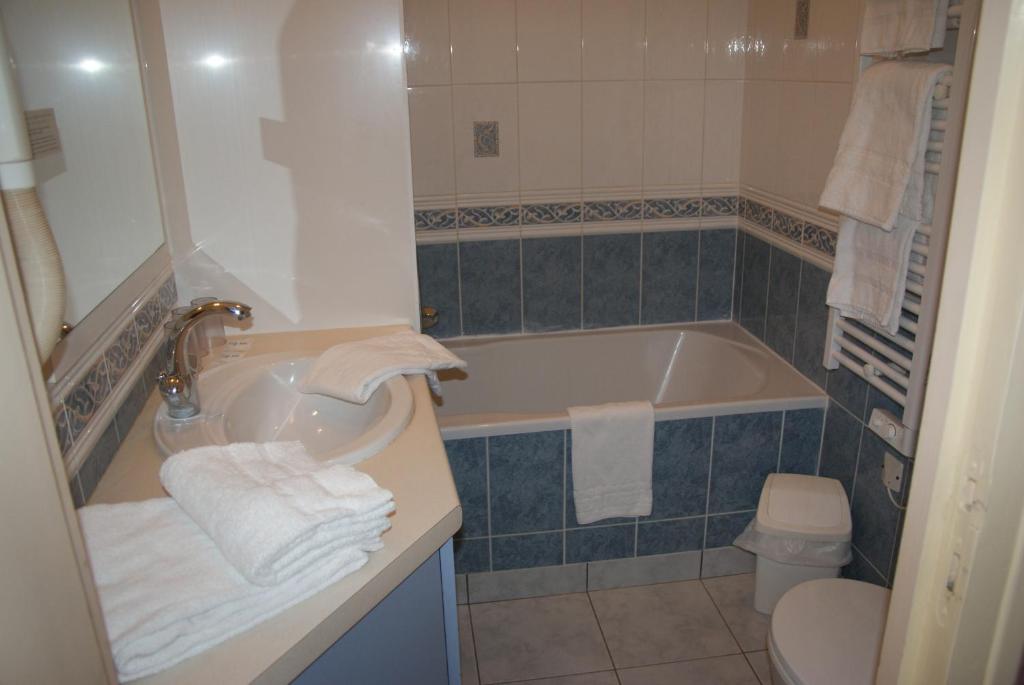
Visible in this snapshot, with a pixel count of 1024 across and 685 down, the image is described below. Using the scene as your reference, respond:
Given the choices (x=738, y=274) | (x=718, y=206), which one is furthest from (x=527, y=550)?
(x=718, y=206)

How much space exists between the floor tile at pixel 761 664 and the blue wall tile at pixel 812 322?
0.82 meters

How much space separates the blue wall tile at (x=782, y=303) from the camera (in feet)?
8.63

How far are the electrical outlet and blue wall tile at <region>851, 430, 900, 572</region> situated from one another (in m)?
0.04

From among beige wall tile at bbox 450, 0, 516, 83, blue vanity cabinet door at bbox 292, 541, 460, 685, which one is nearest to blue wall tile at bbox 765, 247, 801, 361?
beige wall tile at bbox 450, 0, 516, 83

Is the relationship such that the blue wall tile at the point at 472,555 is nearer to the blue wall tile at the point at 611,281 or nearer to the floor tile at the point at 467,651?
the floor tile at the point at 467,651

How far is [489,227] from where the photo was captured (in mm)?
2959

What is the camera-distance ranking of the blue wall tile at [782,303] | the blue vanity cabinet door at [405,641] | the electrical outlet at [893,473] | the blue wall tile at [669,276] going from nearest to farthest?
1. the blue vanity cabinet door at [405,641]
2. the electrical outlet at [893,473]
3. the blue wall tile at [782,303]
4. the blue wall tile at [669,276]

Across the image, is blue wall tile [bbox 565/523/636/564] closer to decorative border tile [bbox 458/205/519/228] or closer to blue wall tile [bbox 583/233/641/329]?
blue wall tile [bbox 583/233/641/329]

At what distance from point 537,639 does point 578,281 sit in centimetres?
137

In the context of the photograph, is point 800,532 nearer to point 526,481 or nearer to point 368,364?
point 526,481

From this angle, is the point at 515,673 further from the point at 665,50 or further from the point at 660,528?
the point at 665,50

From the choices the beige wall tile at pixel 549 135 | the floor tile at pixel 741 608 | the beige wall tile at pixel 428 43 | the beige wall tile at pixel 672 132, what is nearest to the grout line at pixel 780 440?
the floor tile at pixel 741 608

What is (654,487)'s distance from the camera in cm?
243

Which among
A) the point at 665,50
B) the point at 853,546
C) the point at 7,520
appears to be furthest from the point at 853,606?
the point at 665,50
